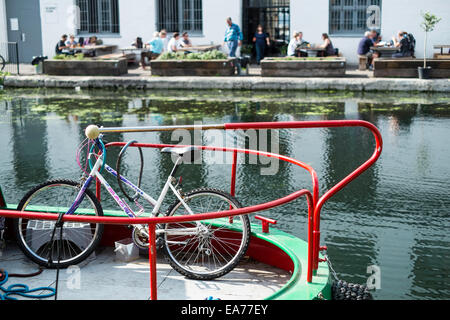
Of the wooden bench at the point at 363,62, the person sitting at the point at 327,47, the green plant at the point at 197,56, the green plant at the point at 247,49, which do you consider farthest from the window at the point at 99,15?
the wooden bench at the point at 363,62

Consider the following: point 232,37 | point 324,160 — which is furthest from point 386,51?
point 324,160

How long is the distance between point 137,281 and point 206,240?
2.11 ft

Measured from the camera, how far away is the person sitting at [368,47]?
2300 cm

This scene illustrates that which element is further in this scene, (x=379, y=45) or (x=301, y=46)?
(x=301, y=46)

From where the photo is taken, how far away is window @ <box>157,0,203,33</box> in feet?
87.1

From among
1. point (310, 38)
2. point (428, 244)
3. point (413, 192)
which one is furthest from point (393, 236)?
point (310, 38)

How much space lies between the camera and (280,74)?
21.2 m

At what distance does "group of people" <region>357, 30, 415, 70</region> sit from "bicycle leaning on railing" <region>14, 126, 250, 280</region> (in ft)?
59.7

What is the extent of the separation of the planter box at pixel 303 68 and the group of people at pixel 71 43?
799cm

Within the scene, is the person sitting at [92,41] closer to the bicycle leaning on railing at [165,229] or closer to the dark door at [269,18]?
the dark door at [269,18]

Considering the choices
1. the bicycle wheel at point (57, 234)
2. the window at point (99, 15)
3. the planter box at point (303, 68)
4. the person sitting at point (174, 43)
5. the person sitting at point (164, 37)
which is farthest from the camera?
the window at point (99, 15)

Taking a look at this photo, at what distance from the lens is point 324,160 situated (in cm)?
1102

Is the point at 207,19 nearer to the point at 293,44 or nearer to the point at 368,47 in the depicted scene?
the point at 293,44

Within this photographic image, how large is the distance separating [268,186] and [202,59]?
41.5ft
